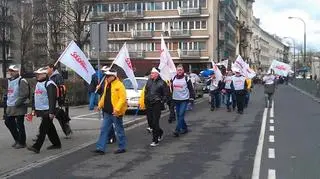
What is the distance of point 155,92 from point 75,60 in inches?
88.0

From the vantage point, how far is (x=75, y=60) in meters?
13.2

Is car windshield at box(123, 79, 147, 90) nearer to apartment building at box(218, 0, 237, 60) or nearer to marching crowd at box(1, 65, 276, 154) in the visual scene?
marching crowd at box(1, 65, 276, 154)

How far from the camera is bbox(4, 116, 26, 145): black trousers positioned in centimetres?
1141

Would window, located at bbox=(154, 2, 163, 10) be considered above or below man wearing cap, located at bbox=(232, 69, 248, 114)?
above

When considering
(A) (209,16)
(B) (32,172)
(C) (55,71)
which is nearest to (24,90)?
(C) (55,71)

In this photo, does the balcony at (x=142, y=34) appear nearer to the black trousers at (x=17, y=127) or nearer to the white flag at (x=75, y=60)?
the white flag at (x=75, y=60)

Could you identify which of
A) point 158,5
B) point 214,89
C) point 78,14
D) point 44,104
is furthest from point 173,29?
point 44,104

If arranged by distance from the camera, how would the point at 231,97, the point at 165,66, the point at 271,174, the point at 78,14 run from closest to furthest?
the point at 271,174
the point at 165,66
the point at 231,97
the point at 78,14

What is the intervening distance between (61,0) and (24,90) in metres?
29.8

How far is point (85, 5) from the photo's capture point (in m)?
42.4

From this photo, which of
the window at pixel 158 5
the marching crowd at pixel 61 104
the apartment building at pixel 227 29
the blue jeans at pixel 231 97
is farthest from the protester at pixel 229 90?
the window at pixel 158 5

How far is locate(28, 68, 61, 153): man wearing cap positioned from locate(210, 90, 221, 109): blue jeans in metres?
13.1

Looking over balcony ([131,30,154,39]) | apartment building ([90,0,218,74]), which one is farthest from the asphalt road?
balcony ([131,30,154,39])

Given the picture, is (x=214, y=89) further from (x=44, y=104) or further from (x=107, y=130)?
(x=44, y=104)
